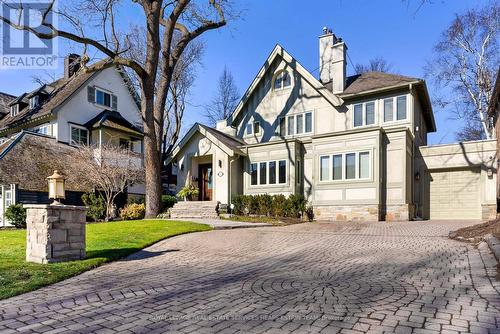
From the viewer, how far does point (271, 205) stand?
1747 centimetres

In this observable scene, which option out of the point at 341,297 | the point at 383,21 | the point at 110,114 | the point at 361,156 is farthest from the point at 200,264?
the point at 110,114

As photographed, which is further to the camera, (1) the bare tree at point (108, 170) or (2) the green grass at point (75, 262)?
(1) the bare tree at point (108, 170)

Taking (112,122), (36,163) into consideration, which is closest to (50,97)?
(112,122)

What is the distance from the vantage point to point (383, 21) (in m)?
8.48

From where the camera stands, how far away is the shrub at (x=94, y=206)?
17844 mm

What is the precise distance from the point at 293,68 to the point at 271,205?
8446mm

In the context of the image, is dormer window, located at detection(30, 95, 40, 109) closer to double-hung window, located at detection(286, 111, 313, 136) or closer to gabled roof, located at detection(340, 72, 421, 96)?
double-hung window, located at detection(286, 111, 313, 136)

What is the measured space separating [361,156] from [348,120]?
3330 millimetres

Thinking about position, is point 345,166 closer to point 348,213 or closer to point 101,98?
point 348,213

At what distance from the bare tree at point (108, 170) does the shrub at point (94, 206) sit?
0.43m

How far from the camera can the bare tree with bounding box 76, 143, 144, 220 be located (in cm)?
1791

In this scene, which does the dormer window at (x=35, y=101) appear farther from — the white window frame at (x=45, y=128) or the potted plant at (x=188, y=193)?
the potted plant at (x=188, y=193)

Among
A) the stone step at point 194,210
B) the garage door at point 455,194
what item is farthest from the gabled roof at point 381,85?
the stone step at point 194,210

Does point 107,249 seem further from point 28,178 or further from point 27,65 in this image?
point 27,65
